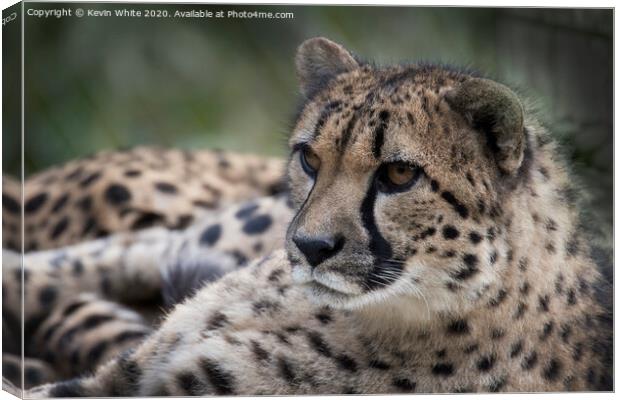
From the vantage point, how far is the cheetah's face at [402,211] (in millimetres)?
3457

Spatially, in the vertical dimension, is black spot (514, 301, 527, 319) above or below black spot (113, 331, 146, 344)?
above

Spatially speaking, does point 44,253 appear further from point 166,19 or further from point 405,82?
point 405,82

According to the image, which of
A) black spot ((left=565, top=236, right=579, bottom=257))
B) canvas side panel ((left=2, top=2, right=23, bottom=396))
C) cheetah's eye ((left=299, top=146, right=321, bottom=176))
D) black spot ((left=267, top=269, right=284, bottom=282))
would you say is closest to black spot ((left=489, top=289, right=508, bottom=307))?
black spot ((left=565, top=236, right=579, bottom=257))

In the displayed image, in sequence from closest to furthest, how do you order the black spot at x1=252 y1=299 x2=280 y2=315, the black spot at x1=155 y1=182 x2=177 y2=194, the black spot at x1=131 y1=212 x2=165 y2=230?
the black spot at x1=252 y1=299 x2=280 y2=315 → the black spot at x1=131 y1=212 x2=165 y2=230 → the black spot at x1=155 y1=182 x2=177 y2=194

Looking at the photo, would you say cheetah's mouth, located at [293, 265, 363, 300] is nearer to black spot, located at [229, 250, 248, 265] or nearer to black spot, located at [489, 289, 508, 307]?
black spot, located at [489, 289, 508, 307]

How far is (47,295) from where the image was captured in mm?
5148

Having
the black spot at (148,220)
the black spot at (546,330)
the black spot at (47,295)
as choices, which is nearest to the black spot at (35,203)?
the black spot at (148,220)

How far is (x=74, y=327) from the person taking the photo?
4887mm

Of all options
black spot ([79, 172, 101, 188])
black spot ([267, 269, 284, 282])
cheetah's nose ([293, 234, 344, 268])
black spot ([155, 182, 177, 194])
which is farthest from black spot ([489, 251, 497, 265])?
black spot ([79, 172, 101, 188])

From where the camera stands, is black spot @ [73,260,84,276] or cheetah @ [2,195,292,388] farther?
black spot @ [73,260,84,276]

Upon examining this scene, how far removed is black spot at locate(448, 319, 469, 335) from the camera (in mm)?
3676


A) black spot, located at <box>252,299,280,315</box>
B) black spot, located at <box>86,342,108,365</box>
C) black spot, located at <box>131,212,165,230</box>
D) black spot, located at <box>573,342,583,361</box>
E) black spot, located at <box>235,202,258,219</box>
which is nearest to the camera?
black spot, located at <box>573,342,583,361</box>

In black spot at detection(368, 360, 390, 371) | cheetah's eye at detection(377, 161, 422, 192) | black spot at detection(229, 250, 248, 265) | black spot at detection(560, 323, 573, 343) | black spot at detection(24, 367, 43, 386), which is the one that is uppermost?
cheetah's eye at detection(377, 161, 422, 192)

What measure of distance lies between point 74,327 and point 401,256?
1846 millimetres
